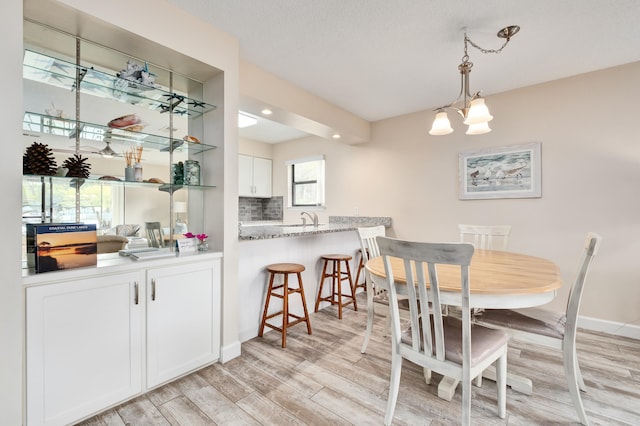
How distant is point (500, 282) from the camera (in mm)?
1502

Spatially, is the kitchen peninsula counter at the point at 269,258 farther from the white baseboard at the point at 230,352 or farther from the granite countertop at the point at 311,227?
the white baseboard at the point at 230,352

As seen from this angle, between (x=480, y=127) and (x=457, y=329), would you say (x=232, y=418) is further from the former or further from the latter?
(x=480, y=127)

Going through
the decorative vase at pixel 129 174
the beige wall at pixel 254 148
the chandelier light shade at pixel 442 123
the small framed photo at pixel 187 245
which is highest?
the beige wall at pixel 254 148

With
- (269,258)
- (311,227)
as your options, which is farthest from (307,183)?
(269,258)

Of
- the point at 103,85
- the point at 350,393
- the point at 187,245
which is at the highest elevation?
the point at 103,85

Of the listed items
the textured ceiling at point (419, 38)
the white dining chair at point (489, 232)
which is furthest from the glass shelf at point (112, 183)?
the white dining chair at point (489, 232)

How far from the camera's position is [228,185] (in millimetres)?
2232

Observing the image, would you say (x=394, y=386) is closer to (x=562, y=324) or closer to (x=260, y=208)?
(x=562, y=324)

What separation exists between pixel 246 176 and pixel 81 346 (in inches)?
157

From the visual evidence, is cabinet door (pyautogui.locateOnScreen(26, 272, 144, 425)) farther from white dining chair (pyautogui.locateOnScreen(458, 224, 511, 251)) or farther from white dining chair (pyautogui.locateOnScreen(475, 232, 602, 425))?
white dining chair (pyautogui.locateOnScreen(458, 224, 511, 251))

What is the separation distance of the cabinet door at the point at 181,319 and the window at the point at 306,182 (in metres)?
3.05

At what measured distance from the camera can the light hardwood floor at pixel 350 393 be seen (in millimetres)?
1597

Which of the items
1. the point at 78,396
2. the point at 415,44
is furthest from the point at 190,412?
the point at 415,44

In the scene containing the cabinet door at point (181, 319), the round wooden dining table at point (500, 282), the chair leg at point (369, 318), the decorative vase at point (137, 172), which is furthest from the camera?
the chair leg at point (369, 318)
